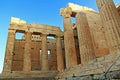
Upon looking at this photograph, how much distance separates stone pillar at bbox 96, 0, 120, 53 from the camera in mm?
8231

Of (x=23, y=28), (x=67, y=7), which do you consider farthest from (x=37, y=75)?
(x=67, y=7)

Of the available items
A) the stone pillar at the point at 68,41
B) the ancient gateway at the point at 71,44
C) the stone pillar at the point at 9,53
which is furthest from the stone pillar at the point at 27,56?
the stone pillar at the point at 68,41

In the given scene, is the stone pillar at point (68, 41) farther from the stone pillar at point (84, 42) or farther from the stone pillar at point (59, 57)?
the stone pillar at point (59, 57)

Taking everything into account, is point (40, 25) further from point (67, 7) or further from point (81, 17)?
point (81, 17)

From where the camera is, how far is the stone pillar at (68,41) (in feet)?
46.5

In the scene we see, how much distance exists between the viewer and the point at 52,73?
15180 millimetres

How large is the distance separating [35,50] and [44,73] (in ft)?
27.1

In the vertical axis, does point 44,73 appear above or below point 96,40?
below

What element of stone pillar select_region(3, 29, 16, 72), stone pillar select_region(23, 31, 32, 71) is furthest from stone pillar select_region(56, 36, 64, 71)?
stone pillar select_region(3, 29, 16, 72)

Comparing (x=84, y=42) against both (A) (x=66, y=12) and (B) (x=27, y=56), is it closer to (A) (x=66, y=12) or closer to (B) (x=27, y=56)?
(A) (x=66, y=12)

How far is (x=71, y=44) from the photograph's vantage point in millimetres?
14969

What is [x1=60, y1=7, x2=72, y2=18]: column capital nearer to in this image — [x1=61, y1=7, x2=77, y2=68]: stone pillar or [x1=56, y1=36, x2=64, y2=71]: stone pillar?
[x1=61, y1=7, x2=77, y2=68]: stone pillar

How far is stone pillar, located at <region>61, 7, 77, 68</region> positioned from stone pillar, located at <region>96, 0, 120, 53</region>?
605 centimetres

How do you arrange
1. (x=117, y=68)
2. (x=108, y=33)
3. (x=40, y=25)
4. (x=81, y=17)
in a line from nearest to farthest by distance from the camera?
(x=117, y=68)
(x=108, y=33)
(x=81, y=17)
(x=40, y=25)
